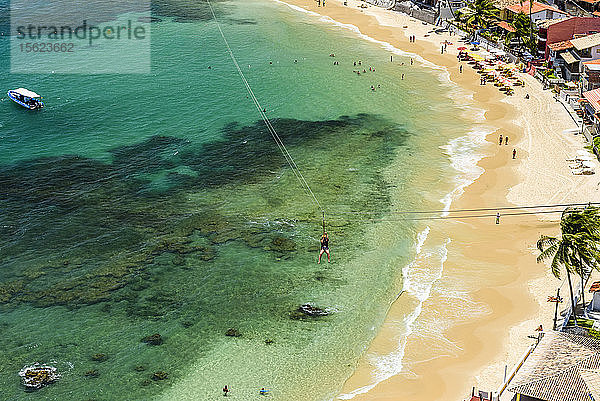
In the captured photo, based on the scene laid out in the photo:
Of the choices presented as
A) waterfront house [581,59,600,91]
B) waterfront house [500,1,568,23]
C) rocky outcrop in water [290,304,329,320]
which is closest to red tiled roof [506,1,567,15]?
waterfront house [500,1,568,23]

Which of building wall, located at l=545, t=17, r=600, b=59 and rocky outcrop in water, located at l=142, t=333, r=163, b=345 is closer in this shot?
rocky outcrop in water, located at l=142, t=333, r=163, b=345

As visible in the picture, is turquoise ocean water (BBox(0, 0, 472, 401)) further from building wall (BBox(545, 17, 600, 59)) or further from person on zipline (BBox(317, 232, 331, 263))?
building wall (BBox(545, 17, 600, 59))

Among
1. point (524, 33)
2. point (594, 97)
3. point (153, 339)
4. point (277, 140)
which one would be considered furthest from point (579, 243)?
point (524, 33)

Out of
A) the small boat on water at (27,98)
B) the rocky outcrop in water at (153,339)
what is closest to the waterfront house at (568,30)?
the small boat on water at (27,98)

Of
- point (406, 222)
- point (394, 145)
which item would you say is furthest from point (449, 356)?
point (394, 145)

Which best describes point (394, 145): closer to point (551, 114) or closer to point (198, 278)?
point (551, 114)
